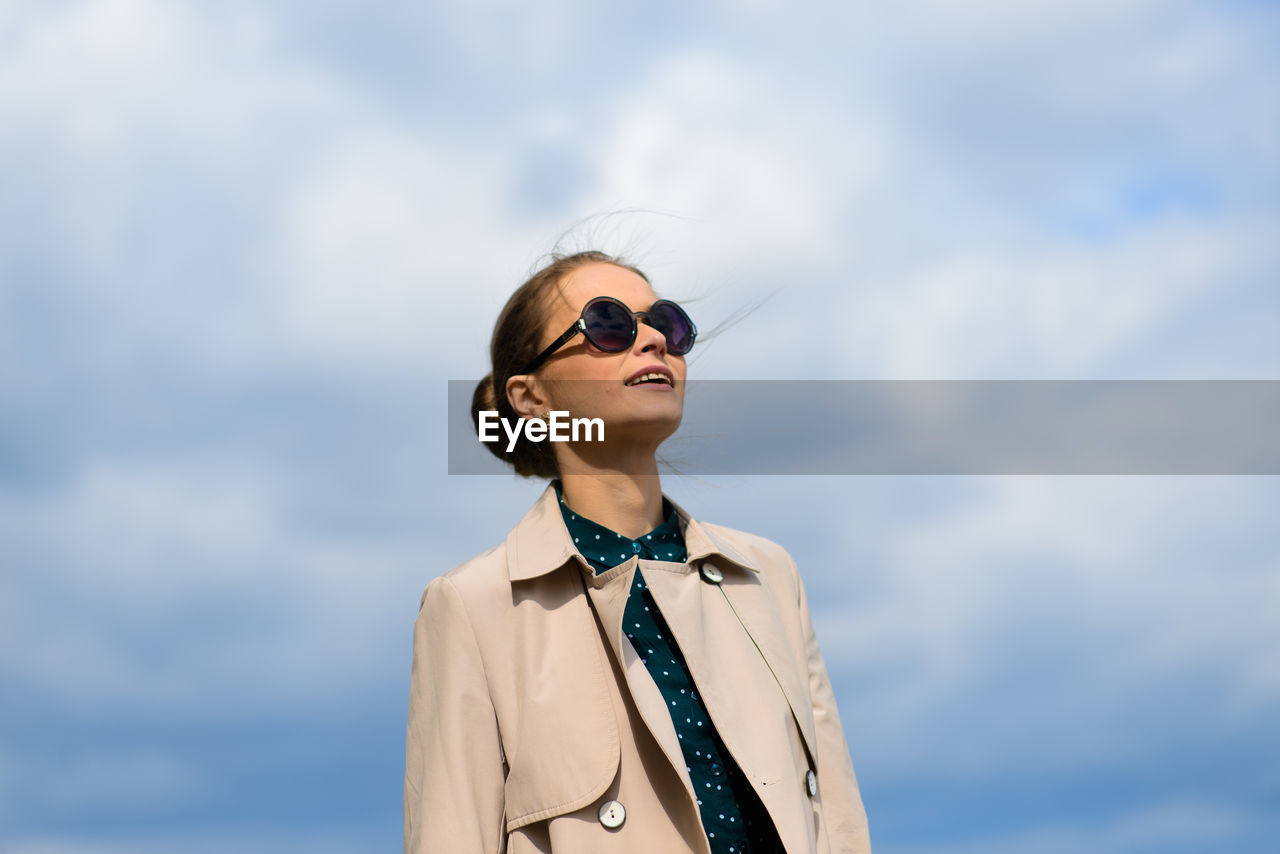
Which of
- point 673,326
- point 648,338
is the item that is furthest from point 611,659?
point 673,326

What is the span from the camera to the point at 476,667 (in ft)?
13.9

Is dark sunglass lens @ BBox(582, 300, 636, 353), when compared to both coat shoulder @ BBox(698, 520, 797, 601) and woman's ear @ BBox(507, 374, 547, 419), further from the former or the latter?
coat shoulder @ BBox(698, 520, 797, 601)

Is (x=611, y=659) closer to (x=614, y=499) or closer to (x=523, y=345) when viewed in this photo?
(x=614, y=499)

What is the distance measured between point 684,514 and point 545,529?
0.58 m

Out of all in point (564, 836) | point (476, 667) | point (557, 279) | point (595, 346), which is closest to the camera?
point (564, 836)

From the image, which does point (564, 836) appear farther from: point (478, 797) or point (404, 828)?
point (404, 828)

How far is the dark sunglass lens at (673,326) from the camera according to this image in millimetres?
4664

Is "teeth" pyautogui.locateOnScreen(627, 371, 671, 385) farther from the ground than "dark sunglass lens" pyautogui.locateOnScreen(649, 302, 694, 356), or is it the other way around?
"dark sunglass lens" pyautogui.locateOnScreen(649, 302, 694, 356)

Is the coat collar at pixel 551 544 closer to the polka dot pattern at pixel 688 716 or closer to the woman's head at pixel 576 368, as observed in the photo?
the polka dot pattern at pixel 688 716

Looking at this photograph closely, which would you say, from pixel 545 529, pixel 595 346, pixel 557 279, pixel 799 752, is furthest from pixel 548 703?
pixel 557 279

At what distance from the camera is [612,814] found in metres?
3.99

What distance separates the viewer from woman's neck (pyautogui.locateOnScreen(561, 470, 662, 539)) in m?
4.56

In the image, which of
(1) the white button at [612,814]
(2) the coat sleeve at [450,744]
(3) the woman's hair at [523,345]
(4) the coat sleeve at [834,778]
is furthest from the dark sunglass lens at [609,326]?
(1) the white button at [612,814]

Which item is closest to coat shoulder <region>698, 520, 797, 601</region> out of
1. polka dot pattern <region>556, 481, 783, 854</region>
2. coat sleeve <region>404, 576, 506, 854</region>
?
polka dot pattern <region>556, 481, 783, 854</region>
